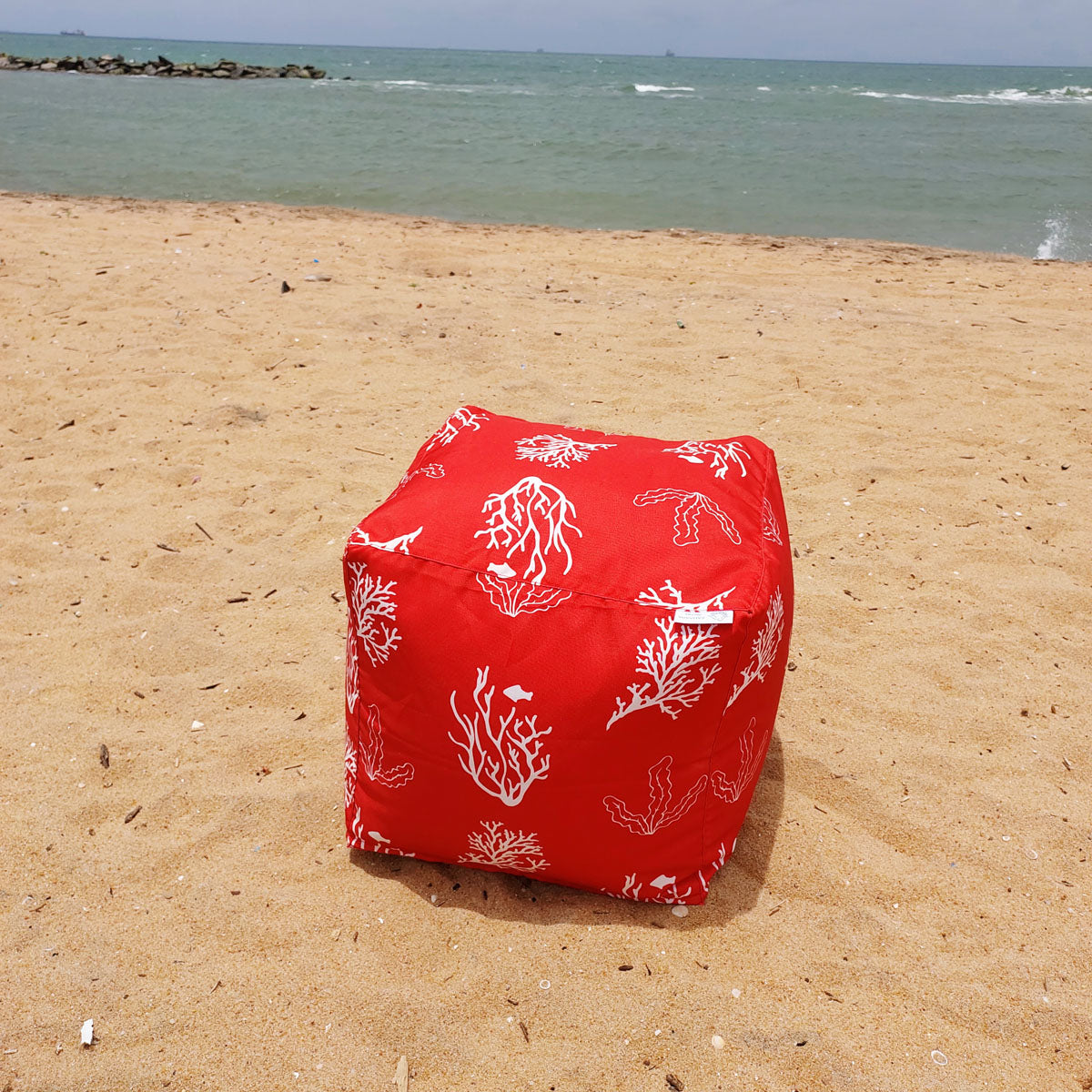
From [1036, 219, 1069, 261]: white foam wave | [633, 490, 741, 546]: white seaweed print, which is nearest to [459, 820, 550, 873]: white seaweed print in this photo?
[633, 490, 741, 546]: white seaweed print

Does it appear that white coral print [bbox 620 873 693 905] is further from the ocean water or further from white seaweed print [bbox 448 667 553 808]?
the ocean water

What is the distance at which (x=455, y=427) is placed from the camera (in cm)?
219

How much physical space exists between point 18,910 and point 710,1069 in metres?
1.54

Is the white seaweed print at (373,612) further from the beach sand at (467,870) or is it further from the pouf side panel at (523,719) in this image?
the beach sand at (467,870)

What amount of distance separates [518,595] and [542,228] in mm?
7813

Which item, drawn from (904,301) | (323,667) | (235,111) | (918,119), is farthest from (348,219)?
(918,119)

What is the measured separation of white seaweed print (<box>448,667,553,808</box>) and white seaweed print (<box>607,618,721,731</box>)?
0.66 ft

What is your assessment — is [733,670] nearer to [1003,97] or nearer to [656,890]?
[656,890]

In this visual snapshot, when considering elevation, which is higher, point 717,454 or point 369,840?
point 717,454

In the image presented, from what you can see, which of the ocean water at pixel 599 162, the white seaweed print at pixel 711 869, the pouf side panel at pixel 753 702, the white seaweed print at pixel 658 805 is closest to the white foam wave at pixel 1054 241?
the ocean water at pixel 599 162

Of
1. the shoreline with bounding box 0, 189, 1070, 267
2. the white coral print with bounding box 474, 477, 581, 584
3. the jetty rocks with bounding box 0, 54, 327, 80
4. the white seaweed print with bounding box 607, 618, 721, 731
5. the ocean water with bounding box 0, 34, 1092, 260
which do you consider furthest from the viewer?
the jetty rocks with bounding box 0, 54, 327, 80

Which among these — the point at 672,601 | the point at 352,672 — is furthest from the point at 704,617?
the point at 352,672

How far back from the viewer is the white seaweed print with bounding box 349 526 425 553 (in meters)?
1.80

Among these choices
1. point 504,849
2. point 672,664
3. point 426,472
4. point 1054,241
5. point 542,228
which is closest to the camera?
point 672,664
